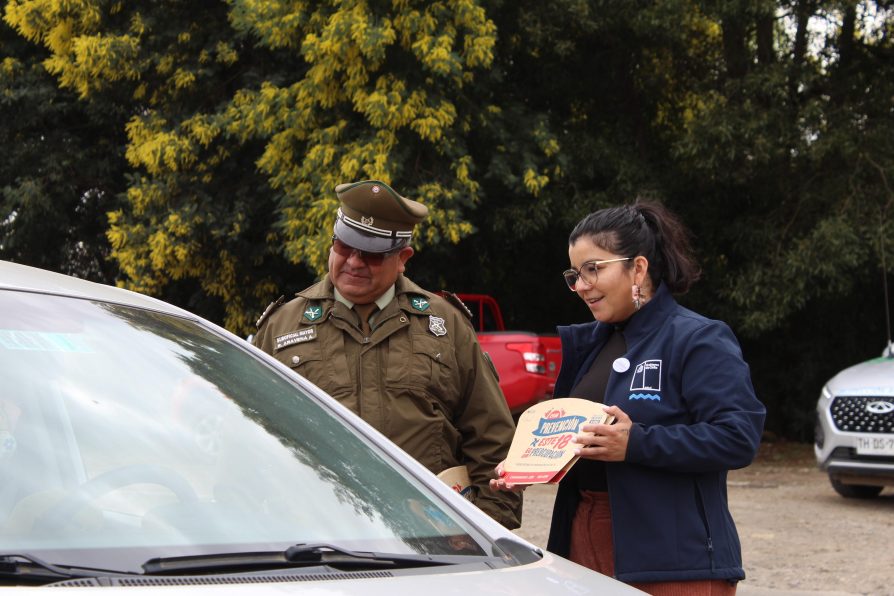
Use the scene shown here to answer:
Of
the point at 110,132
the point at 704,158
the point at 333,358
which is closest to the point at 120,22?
the point at 110,132

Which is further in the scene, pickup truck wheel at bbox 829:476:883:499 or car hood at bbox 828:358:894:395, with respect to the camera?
pickup truck wheel at bbox 829:476:883:499

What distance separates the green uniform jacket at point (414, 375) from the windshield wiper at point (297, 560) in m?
→ 1.49

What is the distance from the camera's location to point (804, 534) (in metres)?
9.08

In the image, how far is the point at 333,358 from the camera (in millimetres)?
3686

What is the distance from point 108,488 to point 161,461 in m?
0.13

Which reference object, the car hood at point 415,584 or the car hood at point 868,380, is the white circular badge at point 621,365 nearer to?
the car hood at point 415,584

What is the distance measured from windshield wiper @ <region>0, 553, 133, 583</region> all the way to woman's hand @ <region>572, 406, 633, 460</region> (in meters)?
1.42

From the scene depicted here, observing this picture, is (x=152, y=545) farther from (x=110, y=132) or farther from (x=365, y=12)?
(x=110, y=132)

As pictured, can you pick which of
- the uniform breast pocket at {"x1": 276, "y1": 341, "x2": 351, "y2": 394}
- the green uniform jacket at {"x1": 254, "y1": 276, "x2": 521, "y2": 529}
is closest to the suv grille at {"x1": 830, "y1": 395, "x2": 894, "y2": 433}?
the green uniform jacket at {"x1": 254, "y1": 276, "x2": 521, "y2": 529}

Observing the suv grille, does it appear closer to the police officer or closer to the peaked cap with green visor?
the police officer

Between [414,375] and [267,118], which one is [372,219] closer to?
[414,375]

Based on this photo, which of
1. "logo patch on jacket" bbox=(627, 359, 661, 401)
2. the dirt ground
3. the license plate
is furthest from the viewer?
Result: the license plate

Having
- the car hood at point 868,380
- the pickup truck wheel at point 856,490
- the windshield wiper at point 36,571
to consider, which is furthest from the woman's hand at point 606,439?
the pickup truck wheel at point 856,490

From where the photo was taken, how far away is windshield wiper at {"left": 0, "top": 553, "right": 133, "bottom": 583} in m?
1.74
